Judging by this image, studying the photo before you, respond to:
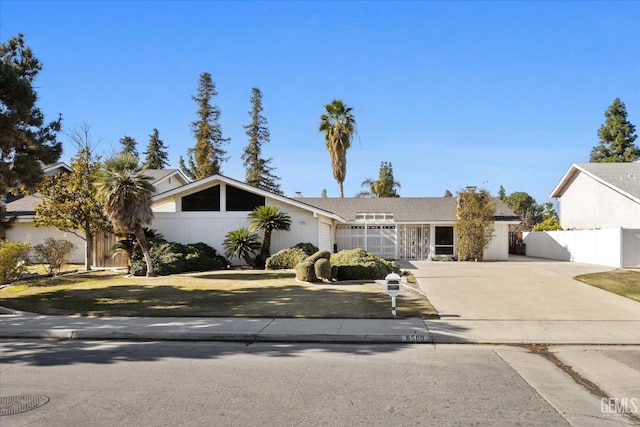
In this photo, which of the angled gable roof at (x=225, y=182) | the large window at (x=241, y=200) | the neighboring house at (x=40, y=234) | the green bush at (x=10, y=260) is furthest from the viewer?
the large window at (x=241, y=200)

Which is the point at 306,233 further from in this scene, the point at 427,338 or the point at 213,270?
the point at 427,338

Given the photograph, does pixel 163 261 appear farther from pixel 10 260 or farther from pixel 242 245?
pixel 10 260

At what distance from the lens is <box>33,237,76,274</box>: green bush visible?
60.0ft

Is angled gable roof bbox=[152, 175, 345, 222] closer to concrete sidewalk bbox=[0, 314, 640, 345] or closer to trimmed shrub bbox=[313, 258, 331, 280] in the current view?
trimmed shrub bbox=[313, 258, 331, 280]

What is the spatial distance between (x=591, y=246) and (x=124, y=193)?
23266 millimetres

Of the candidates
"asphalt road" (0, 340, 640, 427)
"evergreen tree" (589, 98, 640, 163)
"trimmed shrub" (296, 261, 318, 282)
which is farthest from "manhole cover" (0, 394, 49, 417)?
"evergreen tree" (589, 98, 640, 163)

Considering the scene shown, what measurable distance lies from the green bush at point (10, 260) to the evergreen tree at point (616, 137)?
53673 mm

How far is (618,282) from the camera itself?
16031 millimetres

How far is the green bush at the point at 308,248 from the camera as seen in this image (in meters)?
21.2

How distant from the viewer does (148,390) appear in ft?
18.8

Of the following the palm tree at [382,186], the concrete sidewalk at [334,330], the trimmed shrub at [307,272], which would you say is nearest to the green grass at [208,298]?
the trimmed shrub at [307,272]

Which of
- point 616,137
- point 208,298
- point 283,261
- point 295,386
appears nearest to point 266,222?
point 283,261

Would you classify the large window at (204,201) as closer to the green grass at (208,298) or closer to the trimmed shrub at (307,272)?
the green grass at (208,298)

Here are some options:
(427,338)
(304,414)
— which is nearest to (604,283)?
(427,338)
